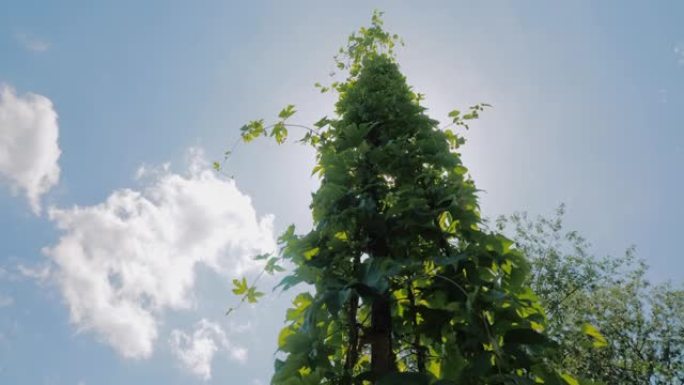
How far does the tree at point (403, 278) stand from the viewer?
2205 mm

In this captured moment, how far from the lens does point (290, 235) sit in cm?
294

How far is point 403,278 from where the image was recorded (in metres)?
2.74

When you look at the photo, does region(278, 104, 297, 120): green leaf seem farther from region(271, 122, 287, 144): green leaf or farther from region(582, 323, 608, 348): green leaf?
region(582, 323, 608, 348): green leaf

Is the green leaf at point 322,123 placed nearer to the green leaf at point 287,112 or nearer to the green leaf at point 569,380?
the green leaf at point 287,112

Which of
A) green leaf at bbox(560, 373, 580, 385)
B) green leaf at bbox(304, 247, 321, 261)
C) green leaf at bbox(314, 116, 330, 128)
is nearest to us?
green leaf at bbox(560, 373, 580, 385)

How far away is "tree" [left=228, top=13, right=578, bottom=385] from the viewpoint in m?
2.21

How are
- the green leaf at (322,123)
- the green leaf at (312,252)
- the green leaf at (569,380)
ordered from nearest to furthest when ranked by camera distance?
the green leaf at (569,380)
the green leaf at (312,252)
the green leaf at (322,123)

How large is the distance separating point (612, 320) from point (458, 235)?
23577 millimetres

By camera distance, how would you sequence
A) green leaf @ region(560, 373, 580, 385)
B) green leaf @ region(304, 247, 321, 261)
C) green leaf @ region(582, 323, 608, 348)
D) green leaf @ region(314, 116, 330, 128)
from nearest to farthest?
green leaf @ region(560, 373, 580, 385)
green leaf @ region(582, 323, 608, 348)
green leaf @ region(304, 247, 321, 261)
green leaf @ region(314, 116, 330, 128)

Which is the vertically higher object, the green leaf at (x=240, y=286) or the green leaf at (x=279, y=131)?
the green leaf at (x=279, y=131)

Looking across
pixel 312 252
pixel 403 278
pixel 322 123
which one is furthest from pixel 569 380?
pixel 322 123

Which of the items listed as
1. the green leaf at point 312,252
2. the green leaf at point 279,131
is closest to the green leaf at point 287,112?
the green leaf at point 279,131

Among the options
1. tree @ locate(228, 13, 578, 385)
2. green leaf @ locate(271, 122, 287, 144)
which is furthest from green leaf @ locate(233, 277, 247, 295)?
green leaf @ locate(271, 122, 287, 144)

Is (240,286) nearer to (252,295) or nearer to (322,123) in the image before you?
(252,295)
